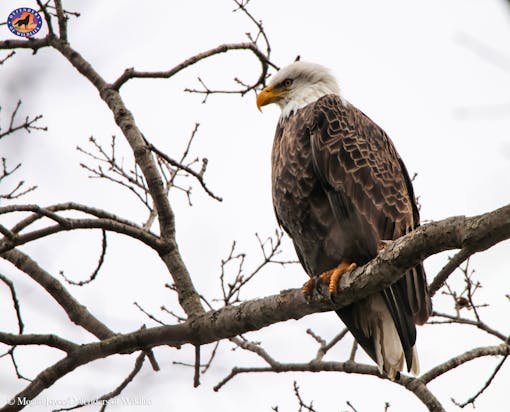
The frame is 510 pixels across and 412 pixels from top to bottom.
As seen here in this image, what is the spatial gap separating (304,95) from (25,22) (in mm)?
2098

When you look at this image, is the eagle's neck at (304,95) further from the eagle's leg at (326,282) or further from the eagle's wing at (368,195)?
the eagle's leg at (326,282)

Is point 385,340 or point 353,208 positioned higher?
point 353,208

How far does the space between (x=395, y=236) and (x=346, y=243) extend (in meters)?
0.31

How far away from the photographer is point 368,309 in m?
4.30

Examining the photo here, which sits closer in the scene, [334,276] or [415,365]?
[334,276]

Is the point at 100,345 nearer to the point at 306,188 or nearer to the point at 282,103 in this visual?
the point at 306,188

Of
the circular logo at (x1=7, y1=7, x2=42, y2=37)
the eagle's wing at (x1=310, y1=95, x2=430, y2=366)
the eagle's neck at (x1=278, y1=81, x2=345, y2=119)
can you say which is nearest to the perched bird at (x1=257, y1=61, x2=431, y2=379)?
the eagle's wing at (x1=310, y1=95, x2=430, y2=366)

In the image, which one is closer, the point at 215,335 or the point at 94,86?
the point at 215,335

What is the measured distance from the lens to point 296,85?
5.41 meters

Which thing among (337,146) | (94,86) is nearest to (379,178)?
(337,146)

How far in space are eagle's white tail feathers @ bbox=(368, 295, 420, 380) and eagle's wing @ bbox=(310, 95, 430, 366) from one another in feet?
0.20

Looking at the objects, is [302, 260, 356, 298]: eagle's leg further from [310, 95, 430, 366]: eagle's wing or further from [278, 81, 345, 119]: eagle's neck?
[278, 81, 345, 119]: eagle's neck

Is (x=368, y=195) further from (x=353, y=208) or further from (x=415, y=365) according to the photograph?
(x=415, y=365)

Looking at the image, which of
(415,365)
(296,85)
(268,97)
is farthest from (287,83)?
(415,365)
